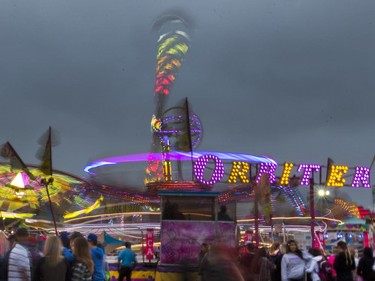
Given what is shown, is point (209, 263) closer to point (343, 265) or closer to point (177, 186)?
point (343, 265)

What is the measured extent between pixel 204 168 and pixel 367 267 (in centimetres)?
2622

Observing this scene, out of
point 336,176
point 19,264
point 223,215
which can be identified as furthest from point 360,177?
point 19,264

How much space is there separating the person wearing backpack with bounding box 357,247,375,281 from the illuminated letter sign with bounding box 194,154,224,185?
2566cm

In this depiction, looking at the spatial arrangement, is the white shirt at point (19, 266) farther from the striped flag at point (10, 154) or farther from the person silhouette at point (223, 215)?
the striped flag at point (10, 154)

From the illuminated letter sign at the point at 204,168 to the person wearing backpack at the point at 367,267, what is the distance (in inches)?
1010

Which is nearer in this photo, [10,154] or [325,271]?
[325,271]

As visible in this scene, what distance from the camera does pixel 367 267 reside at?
1116cm

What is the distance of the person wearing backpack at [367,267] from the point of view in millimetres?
11117

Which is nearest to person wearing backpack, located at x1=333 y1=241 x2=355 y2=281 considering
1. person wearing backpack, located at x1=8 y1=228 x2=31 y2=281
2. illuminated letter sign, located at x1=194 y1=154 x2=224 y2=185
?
person wearing backpack, located at x1=8 y1=228 x2=31 y2=281

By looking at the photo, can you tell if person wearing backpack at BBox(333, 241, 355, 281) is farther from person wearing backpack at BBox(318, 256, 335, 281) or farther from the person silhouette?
the person silhouette

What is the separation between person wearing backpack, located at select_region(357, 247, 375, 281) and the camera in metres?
11.1

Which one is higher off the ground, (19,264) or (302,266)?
(19,264)

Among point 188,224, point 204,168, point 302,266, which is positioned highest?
point 204,168

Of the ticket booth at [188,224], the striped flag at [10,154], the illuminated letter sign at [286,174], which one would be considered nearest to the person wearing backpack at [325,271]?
the ticket booth at [188,224]
